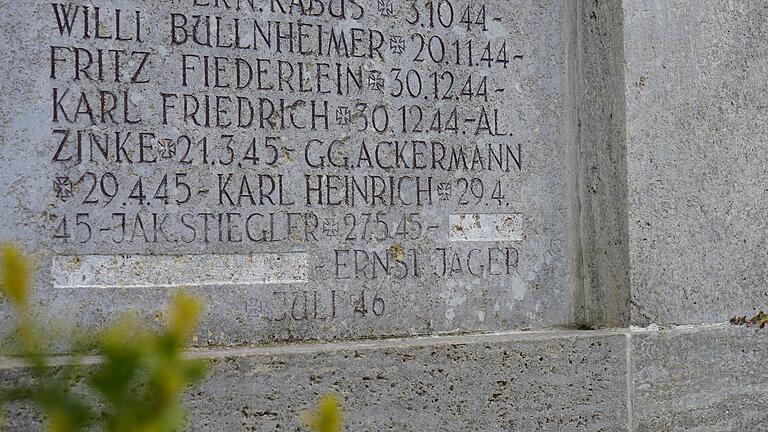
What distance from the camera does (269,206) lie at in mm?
3137

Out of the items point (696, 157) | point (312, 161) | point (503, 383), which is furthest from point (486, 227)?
point (696, 157)

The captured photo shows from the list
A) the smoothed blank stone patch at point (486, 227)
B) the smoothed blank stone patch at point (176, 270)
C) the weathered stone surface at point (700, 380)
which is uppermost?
the smoothed blank stone patch at point (486, 227)

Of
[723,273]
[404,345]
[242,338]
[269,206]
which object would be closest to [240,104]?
[269,206]

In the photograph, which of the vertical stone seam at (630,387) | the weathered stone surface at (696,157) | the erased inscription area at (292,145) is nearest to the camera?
the erased inscription area at (292,145)

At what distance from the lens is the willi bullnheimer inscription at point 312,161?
2.93 m

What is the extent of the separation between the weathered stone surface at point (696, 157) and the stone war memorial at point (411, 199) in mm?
11

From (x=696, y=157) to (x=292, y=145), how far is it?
1697 millimetres

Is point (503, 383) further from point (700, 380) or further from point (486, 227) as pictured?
point (700, 380)

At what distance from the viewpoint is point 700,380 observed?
3.57 meters

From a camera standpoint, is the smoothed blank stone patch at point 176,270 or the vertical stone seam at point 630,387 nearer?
the smoothed blank stone patch at point 176,270

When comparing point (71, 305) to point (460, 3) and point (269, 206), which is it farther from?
point (460, 3)

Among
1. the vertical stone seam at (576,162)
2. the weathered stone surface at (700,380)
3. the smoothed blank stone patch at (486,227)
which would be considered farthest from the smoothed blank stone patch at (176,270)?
the weathered stone surface at (700,380)

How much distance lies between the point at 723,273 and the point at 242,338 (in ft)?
6.61

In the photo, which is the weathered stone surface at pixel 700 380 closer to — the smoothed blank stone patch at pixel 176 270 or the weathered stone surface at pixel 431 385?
the weathered stone surface at pixel 431 385
